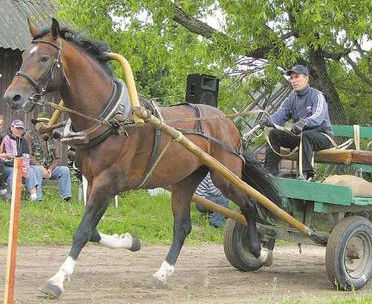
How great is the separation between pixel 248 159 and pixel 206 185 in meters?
4.23

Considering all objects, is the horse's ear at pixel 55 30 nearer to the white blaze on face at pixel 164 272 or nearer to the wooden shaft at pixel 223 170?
the wooden shaft at pixel 223 170

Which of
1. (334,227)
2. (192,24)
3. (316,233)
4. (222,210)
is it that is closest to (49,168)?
(192,24)

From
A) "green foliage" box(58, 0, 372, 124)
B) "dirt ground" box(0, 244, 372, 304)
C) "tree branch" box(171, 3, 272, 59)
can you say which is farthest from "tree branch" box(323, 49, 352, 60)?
"dirt ground" box(0, 244, 372, 304)

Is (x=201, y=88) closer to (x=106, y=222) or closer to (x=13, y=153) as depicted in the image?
(x=106, y=222)

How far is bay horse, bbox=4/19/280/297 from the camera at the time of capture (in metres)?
6.44

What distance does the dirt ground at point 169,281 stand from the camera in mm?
6777

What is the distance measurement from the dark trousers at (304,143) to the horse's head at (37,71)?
111 inches

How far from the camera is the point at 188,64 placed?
1459 cm

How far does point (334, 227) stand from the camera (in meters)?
7.97

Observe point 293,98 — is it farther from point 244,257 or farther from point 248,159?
point 244,257

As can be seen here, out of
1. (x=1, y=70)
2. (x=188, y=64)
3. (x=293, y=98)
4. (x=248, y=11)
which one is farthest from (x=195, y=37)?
(x=293, y=98)

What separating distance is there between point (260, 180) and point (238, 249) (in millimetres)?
876

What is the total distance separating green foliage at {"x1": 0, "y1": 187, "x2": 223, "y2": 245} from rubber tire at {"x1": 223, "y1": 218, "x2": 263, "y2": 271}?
2.78 m

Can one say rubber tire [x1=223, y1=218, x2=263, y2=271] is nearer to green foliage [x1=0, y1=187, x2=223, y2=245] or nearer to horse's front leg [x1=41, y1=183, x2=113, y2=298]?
horse's front leg [x1=41, y1=183, x2=113, y2=298]
